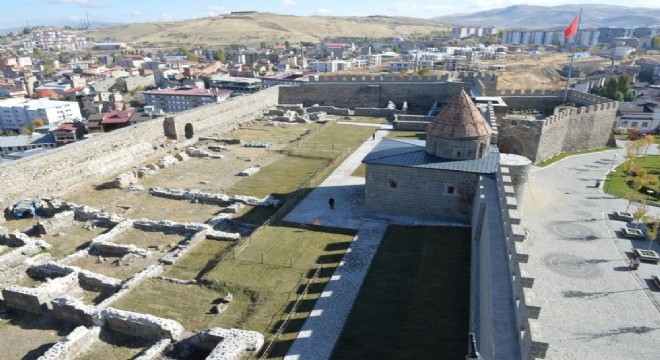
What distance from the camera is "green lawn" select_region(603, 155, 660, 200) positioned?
89.6ft

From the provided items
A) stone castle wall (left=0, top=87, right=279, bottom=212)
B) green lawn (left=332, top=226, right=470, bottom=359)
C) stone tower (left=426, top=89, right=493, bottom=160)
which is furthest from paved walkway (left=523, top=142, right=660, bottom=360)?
stone castle wall (left=0, top=87, right=279, bottom=212)

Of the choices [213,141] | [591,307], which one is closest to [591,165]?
[591,307]

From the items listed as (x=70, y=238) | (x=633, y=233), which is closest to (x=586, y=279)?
(x=633, y=233)

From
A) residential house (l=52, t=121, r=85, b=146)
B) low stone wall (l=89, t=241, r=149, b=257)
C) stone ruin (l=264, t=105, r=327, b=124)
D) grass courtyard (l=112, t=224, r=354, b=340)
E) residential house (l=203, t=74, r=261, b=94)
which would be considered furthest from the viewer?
residential house (l=203, t=74, r=261, b=94)

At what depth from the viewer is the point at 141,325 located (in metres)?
14.2

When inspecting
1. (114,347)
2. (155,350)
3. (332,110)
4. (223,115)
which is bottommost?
(114,347)

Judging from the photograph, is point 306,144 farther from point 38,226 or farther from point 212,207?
point 38,226

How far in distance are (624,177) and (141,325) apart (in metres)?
32.5

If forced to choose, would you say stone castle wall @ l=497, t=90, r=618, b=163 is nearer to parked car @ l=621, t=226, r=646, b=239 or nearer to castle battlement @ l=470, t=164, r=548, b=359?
parked car @ l=621, t=226, r=646, b=239

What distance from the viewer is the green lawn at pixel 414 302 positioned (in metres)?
13.3

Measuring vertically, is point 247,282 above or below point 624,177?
below

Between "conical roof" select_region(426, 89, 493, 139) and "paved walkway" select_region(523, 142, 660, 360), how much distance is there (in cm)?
627

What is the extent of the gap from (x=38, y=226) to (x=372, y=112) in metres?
35.0

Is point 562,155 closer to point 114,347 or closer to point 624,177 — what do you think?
point 624,177
